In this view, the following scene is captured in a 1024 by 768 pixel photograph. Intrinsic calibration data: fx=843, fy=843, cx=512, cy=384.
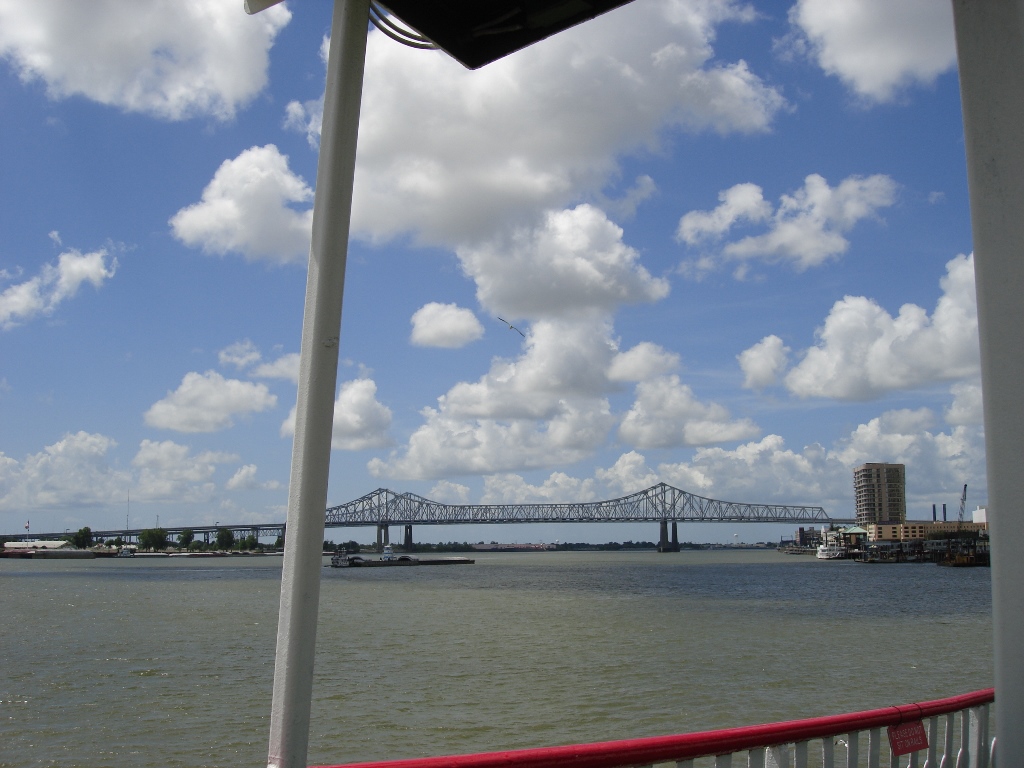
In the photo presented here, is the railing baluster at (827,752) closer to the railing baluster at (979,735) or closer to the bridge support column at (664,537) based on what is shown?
the railing baluster at (979,735)

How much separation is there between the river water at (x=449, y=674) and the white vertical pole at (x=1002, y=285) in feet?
36.8

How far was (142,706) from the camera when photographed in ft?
54.2

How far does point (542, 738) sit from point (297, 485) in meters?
12.4

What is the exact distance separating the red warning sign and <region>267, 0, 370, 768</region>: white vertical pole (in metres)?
2.41

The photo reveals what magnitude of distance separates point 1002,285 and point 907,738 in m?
2.14

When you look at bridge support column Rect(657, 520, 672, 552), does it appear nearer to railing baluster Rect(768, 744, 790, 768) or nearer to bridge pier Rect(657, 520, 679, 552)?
bridge pier Rect(657, 520, 679, 552)

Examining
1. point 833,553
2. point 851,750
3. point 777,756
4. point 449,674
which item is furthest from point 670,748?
point 833,553

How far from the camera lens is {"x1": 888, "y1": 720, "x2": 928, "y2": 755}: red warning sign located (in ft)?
11.6

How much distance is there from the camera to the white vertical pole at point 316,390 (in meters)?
2.80

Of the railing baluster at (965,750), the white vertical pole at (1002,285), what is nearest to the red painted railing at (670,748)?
the railing baluster at (965,750)

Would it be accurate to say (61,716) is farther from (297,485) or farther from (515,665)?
(297,485)

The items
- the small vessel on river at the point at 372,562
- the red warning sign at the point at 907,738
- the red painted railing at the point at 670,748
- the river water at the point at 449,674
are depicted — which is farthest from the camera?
the small vessel on river at the point at 372,562

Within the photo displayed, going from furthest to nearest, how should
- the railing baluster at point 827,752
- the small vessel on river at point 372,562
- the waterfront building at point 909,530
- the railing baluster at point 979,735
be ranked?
the waterfront building at point 909,530
the small vessel on river at point 372,562
the railing baluster at point 979,735
the railing baluster at point 827,752

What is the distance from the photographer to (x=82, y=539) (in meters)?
192
